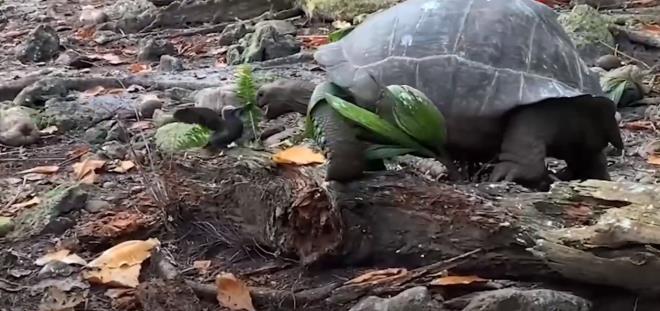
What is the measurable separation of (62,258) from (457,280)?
135 cm

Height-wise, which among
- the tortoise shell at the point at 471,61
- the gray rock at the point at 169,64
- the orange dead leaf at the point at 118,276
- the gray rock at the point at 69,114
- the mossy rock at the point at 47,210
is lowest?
the gray rock at the point at 169,64

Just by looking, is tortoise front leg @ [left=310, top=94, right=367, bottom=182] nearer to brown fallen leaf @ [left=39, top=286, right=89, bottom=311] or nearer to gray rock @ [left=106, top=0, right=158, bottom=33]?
brown fallen leaf @ [left=39, top=286, right=89, bottom=311]

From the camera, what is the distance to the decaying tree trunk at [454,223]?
2.31 m

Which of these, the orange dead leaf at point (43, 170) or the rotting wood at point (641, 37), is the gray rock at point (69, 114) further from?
the rotting wood at point (641, 37)

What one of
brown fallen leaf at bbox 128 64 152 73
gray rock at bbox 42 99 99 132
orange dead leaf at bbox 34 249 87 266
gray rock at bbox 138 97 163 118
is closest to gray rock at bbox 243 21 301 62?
brown fallen leaf at bbox 128 64 152 73

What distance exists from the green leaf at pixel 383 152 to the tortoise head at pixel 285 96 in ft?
1.33

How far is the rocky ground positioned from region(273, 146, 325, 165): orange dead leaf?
0.08m

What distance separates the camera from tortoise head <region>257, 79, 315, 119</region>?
3215 millimetres

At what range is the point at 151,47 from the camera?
687 cm

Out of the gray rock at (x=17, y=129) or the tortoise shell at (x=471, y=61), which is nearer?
the tortoise shell at (x=471, y=61)

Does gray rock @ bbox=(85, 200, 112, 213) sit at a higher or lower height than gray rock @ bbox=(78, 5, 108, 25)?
higher

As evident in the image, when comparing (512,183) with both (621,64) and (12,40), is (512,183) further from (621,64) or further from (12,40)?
(12,40)

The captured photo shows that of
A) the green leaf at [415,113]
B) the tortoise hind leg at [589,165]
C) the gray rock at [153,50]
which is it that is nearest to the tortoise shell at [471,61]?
the green leaf at [415,113]

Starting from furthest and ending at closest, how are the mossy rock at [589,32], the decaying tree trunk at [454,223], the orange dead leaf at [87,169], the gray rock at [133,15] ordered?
1. the gray rock at [133,15]
2. the mossy rock at [589,32]
3. the orange dead leaf at [87,169]
4. the decaying tree trunk at [454,223]
